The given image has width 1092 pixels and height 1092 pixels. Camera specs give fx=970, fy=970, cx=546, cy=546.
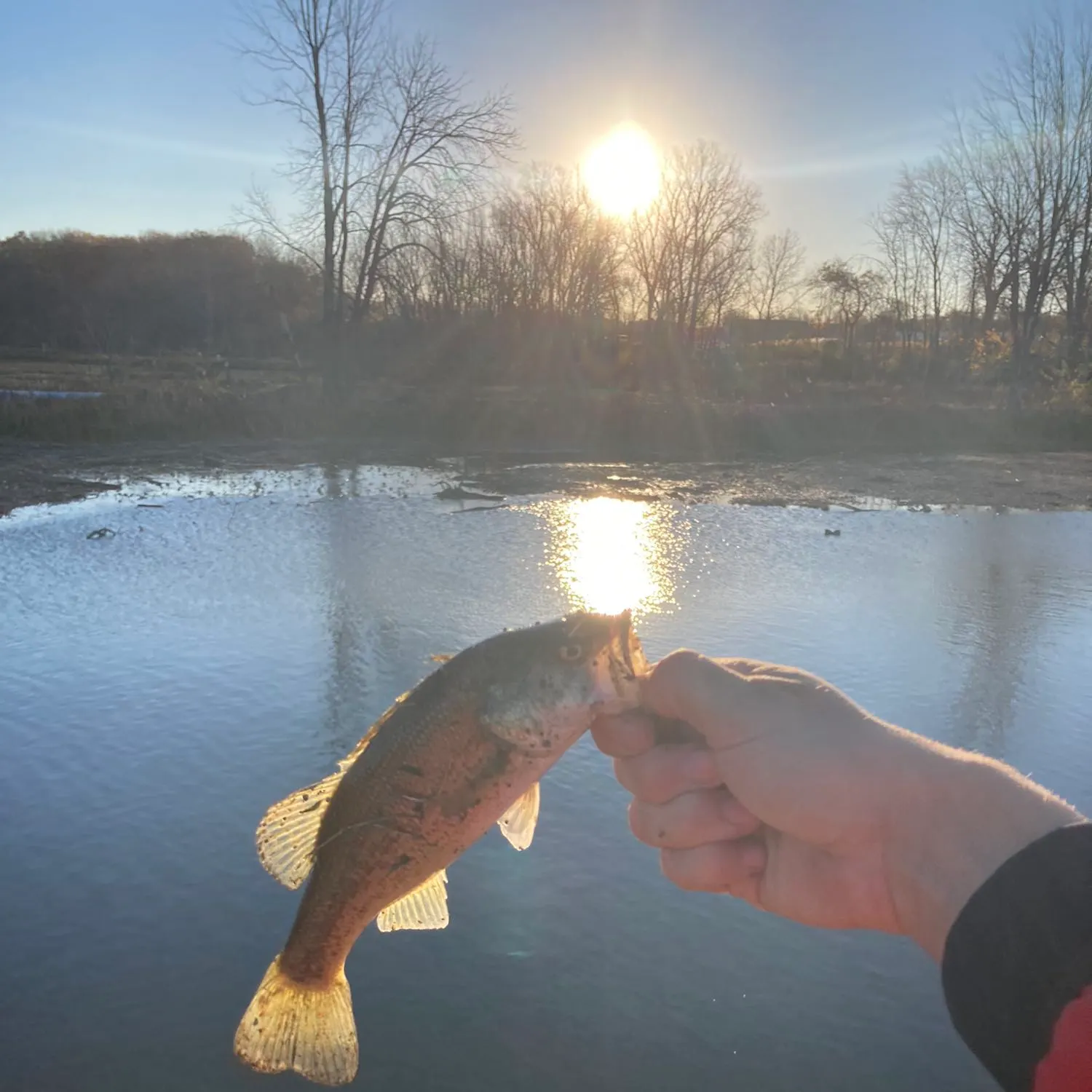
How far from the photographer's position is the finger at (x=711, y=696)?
6.25ft

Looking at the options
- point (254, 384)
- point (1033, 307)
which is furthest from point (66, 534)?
point (1033, 307)

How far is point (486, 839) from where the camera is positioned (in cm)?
407

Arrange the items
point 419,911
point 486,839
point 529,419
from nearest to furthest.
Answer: point 419,911
point 486,839
point 529,419

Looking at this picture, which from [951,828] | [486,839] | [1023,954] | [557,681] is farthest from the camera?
[486,839]

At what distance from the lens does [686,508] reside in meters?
11.9

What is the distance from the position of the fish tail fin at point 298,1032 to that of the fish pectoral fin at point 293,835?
0.68 ft

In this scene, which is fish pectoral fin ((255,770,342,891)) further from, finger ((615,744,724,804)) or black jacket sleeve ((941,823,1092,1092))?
black jacket sleeve ((941,823,1092,1092))

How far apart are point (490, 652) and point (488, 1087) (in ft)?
5.28

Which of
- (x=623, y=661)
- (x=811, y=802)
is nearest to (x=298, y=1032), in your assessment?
(x=623, y=661)

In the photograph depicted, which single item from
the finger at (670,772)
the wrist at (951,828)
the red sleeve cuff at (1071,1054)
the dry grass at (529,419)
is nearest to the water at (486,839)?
the finger at (670,772)

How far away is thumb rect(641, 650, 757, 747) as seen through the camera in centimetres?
191

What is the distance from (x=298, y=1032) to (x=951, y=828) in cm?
141

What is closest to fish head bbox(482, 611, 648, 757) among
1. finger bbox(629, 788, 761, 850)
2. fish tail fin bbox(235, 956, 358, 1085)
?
finger bbox(629, 788, 761, 850)

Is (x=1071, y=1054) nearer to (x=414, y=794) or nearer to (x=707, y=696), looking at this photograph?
(x=707, y=696)
